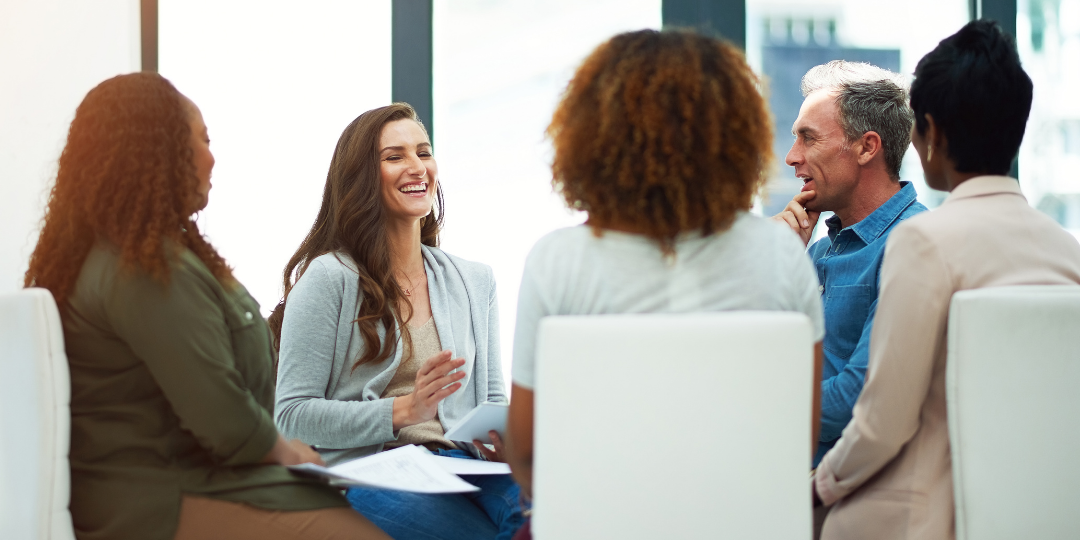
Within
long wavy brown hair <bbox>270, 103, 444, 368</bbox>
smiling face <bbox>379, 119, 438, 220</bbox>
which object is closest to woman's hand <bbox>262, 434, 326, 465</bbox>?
long wavy brown hair <bbox>270, 103, 444, 368</bbox>

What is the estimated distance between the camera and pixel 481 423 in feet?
5.50

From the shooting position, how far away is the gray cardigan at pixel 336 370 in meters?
1.84

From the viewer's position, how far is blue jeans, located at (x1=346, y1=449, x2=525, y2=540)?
5.49ft

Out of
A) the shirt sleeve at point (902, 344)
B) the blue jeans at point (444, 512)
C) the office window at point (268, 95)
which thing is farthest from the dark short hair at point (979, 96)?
the office window at point (268, 95)

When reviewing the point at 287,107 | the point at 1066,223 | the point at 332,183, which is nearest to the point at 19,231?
the point at 287,107

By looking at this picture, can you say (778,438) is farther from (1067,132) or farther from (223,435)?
(1067,132)

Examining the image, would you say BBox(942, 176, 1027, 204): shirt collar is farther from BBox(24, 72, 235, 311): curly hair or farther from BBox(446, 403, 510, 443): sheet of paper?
BBox(24, 72, 235, 311): curly hair

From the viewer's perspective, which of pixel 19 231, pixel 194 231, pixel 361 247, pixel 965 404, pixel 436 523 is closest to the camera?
pixel 965 404

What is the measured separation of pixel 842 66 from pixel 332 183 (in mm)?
1387

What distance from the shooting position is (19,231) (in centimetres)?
285

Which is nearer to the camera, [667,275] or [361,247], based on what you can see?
[667,275]

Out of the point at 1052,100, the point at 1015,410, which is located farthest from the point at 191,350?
the point at 1052,100

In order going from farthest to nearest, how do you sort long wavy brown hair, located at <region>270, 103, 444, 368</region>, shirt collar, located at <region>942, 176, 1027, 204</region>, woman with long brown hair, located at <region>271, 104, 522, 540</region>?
long wavy brown hair, located at <region>270, 103, 444, 368</region>, woman with long brown hair, located at <region>271, 104, 522, 540</region>, shirt collar, located at <region>942, 176, 1027, 204</region>

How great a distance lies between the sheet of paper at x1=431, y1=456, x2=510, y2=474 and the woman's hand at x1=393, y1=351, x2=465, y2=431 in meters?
0.12
